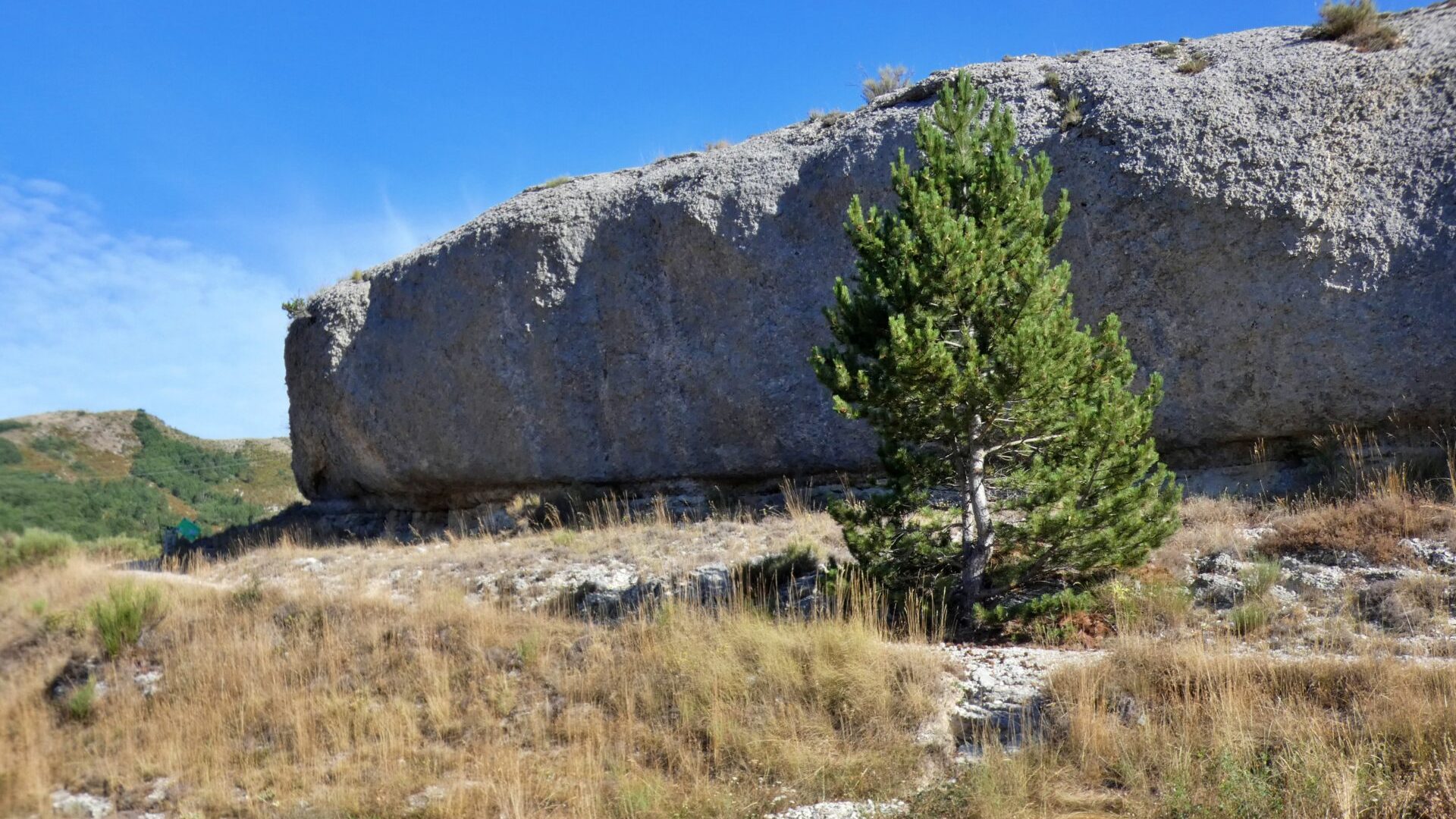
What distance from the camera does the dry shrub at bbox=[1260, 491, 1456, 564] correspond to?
8.09 metres

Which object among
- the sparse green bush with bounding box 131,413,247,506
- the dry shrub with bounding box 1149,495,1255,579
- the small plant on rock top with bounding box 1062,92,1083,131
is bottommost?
the dry shrub with bounding box 1149,495,1255,579

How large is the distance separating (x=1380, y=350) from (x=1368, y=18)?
4740 mm

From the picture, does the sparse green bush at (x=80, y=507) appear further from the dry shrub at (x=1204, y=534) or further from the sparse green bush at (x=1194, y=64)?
the sparse green bush at (x=1194, y=64)

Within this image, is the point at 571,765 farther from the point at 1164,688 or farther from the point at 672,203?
the point at 672,203

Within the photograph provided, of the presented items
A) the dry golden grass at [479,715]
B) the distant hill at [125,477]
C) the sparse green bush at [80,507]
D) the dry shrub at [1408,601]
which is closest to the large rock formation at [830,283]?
the dry shrub at [1408,601]

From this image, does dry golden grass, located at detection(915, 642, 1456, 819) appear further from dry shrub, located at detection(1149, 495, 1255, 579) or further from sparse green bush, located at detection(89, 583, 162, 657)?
sparse green bush, located at detection(89, 583, 162, 657)

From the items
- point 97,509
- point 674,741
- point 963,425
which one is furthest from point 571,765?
point 97,509

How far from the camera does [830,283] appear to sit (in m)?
13.5

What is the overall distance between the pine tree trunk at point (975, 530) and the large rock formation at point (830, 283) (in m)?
5.09

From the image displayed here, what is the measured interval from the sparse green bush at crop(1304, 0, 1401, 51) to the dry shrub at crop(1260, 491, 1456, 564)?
6.24m

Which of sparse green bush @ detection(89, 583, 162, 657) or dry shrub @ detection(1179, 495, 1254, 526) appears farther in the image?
dry shrub @ detection(1179, 495, 1254, 526)

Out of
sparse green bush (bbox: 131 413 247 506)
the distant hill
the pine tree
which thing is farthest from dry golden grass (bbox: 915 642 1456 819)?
sparse green bush (bbox: 131 413 247 506)

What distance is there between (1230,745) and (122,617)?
33.8ft

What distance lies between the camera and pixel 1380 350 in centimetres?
1045
